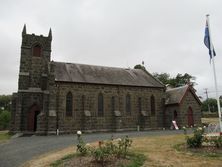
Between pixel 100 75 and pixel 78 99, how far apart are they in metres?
6.43

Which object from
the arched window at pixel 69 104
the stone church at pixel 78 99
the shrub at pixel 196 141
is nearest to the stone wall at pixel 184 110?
the stone church at pixel 78 99

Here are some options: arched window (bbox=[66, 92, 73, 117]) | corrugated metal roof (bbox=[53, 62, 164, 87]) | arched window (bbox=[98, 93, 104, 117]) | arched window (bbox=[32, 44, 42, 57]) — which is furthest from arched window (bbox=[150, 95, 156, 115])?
arched window (bbox=[32, 44, 42, 57])

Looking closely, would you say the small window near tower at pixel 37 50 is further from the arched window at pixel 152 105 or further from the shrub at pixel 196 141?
the shrub at pixel 196 141

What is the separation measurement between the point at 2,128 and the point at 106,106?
3292 cm

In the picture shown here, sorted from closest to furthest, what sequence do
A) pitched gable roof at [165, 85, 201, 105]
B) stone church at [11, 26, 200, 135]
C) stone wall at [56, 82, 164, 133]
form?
1. stone church at [11, 26, 200, 135]
2. stone wall at [56, 82, 164, 133]
3. pitched gable roof at [165, 85, 201, 105]

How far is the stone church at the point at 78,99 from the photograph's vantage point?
35.9m

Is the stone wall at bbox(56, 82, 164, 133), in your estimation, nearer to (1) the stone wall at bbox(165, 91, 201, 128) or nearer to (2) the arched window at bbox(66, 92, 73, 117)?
(2) the arched window at bbox(66, 92, 73, 117)

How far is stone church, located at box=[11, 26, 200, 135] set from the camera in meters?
35.9

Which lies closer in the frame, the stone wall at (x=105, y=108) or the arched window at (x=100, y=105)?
the stone wall at (x=105, y=108)

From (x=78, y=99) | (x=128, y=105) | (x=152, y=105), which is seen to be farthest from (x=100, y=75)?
(x=152, y=105)

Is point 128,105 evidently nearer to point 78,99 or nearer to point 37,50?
point 78,99

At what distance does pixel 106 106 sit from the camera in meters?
39.5

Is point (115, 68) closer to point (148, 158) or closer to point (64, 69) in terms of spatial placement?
point (64, 69)

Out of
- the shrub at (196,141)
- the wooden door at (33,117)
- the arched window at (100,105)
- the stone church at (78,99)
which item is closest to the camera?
the shrub at (196,141)
